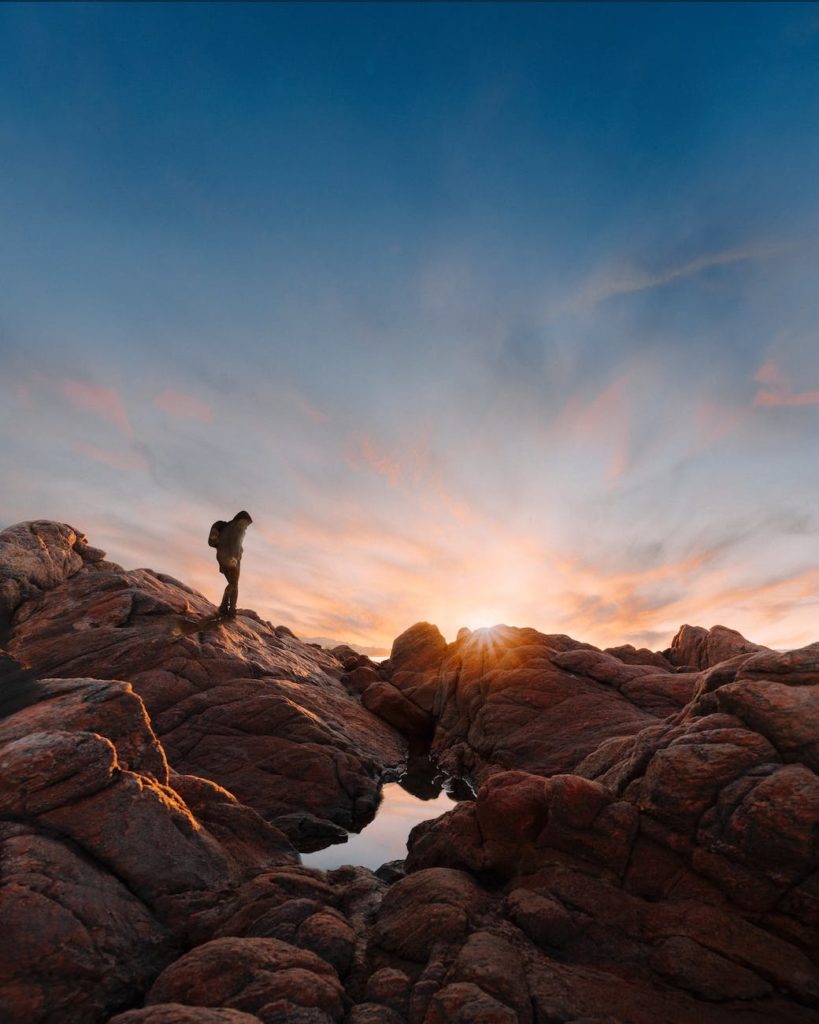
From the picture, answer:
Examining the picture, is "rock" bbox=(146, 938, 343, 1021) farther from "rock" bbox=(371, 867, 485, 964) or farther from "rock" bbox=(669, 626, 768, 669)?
"rock" bbox=(669, 626, 768, 669)

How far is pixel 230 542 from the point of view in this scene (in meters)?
28.8

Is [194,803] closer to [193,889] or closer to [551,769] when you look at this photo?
[193,889]

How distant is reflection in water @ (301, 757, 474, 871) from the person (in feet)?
48.7

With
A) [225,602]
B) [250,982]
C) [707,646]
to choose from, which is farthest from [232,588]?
[707,646]

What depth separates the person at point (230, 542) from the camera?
28.7 metres

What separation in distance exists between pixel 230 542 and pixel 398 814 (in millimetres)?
16815

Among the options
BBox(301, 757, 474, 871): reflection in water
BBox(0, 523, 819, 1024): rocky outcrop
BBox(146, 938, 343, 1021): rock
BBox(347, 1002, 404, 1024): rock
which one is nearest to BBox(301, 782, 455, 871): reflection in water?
BBox(301, 757, 474, 871): reflection in water

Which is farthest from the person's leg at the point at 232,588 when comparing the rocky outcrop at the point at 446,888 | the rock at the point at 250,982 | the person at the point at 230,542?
the rock at the point at 250,982

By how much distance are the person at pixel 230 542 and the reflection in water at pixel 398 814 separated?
48.7ft

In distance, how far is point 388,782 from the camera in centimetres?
2738

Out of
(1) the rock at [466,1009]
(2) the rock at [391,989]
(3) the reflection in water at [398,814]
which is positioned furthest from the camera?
(3) the reflection in water at [398,814]

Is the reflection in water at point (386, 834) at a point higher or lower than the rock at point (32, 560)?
lower

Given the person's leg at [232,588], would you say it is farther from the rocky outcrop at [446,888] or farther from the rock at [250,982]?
the rock at [250,982]

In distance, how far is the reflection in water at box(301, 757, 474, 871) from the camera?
17844 millimetres
